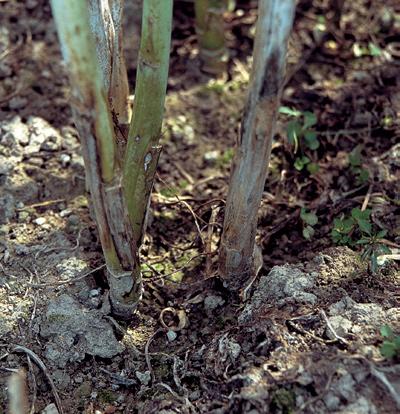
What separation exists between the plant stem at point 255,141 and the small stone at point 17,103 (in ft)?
2.80

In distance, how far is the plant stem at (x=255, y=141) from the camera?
43.8 inches

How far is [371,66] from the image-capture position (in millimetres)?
2143

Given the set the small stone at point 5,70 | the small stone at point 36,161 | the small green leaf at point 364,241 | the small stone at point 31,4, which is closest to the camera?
the small green leaf at point 364,241

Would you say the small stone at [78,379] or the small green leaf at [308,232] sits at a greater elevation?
the small green leaf at [308,232]

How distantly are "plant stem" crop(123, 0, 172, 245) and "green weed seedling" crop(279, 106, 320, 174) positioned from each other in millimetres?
541

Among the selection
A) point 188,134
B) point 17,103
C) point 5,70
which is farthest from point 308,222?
point 5,70

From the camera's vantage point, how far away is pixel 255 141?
1.24 metres

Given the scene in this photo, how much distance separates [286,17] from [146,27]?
0.30 metres

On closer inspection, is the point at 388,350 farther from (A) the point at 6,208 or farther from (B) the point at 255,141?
(A) the point at 6,208

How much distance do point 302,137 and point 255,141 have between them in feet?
2.27

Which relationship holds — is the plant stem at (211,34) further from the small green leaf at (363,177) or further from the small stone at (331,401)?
the small stone at (331,401)

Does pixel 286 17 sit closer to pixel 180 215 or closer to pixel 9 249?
pixel 180 215

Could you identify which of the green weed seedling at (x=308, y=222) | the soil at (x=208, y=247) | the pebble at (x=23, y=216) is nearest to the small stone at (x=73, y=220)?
the soil at (x=208, y=247)

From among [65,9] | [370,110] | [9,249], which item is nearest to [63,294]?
[9,249]
